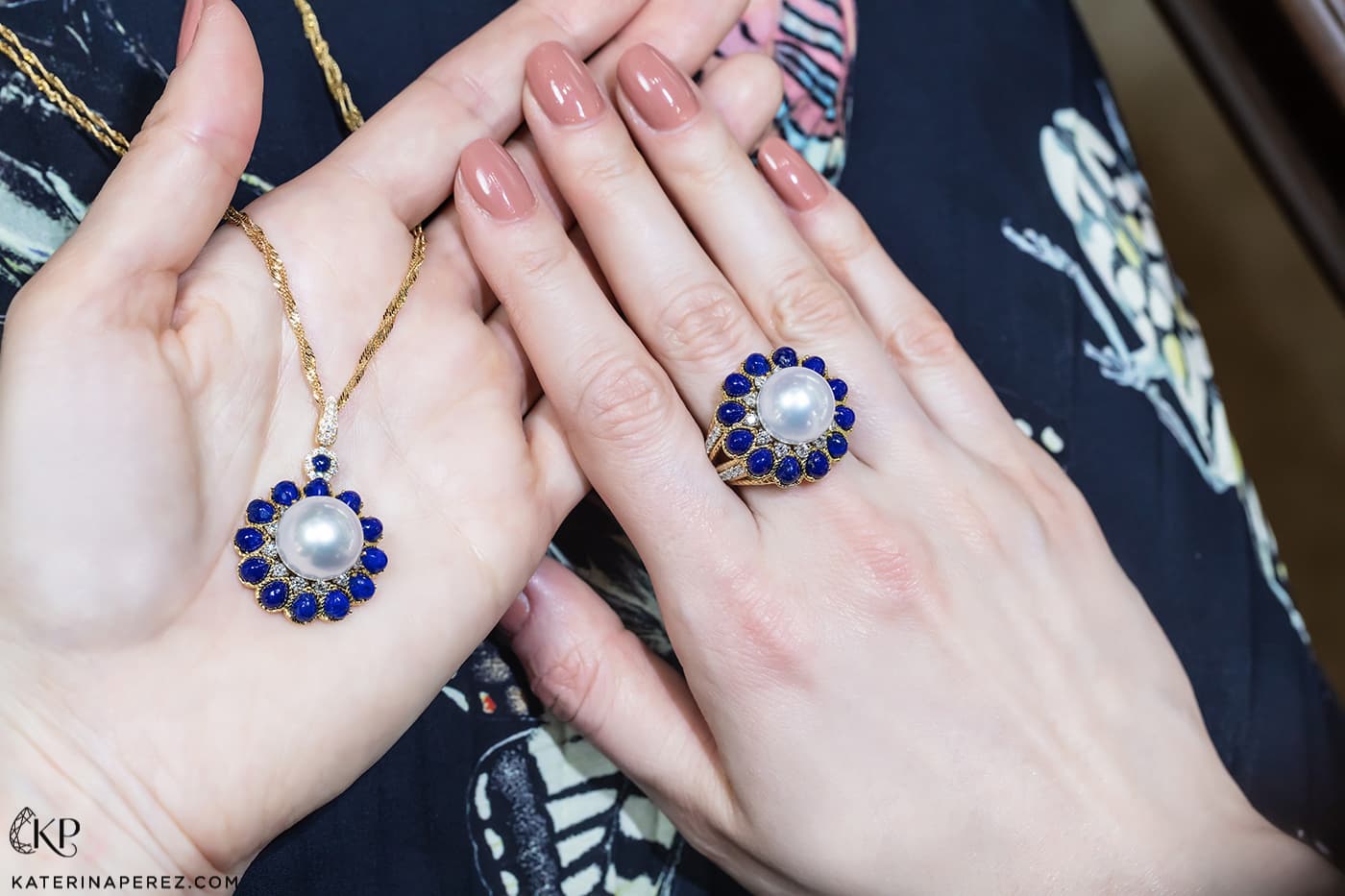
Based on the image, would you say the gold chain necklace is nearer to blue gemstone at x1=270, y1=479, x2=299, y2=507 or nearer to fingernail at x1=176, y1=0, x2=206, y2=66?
blue gemstone at x1=270, y1=479, x2=299, y2=507

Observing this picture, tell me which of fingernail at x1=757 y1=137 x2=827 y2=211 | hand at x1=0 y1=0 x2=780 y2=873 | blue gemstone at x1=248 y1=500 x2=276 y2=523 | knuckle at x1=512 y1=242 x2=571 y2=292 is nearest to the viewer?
hand at x1=0 y1=0 x2=780 y2=873

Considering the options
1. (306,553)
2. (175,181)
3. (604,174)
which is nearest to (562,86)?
(604,174)

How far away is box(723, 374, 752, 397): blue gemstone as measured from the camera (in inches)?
37.0

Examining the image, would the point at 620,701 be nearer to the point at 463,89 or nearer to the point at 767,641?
the point at 767,641

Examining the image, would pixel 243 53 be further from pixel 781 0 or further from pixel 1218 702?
pixel 1218 702

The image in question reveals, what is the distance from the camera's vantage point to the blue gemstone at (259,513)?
2.65ft

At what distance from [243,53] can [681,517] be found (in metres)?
0.47

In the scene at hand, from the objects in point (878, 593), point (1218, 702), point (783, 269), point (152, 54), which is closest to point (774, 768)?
point (878, 593)

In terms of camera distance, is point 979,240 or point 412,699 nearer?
point 412,699

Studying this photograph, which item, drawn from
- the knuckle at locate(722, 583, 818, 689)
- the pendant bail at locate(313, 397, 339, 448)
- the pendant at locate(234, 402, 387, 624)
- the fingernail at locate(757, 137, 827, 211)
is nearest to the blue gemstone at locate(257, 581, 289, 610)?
the pendant at locate(234, 402, 387, 624)

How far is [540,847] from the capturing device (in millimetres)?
953

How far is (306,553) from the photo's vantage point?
2.62ft

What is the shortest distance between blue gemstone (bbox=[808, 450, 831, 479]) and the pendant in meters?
0.35

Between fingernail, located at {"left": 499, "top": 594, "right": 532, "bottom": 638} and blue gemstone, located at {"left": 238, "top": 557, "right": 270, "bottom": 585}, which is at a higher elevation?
blue gemstone, located at {"left": 238, "top": 557, "right": 270, "bottom": 585}
